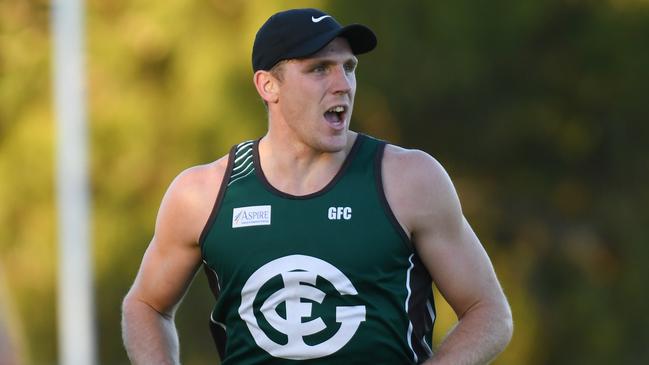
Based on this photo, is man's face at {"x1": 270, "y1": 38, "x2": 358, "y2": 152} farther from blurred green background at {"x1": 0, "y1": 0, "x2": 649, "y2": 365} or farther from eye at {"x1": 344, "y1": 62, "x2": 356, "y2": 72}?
blurred green background at {"x1": 0, "y1": 0, "x2": 649, "y2": 365}

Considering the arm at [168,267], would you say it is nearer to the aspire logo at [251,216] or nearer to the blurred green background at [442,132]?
the aspire logo at [251,216]

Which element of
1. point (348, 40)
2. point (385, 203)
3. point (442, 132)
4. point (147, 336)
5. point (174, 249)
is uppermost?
point (348, 40)

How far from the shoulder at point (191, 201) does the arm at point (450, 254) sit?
633mm

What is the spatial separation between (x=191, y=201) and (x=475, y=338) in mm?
1112

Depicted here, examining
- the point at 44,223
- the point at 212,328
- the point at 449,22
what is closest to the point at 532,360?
the point at 449,22

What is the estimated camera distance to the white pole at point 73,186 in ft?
50.4

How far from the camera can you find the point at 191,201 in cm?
523

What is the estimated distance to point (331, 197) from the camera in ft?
16.6

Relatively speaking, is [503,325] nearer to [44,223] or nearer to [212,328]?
[212,328]

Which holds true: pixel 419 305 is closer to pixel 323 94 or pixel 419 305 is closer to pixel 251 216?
pixel 251 216

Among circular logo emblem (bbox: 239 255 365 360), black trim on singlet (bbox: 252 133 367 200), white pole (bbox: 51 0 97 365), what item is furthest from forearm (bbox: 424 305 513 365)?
white pole (bbox: 51 0 97 365)

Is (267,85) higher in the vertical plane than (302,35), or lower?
lower

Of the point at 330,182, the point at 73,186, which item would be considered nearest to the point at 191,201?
the point at 330,182

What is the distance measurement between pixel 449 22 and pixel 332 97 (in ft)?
35.8
